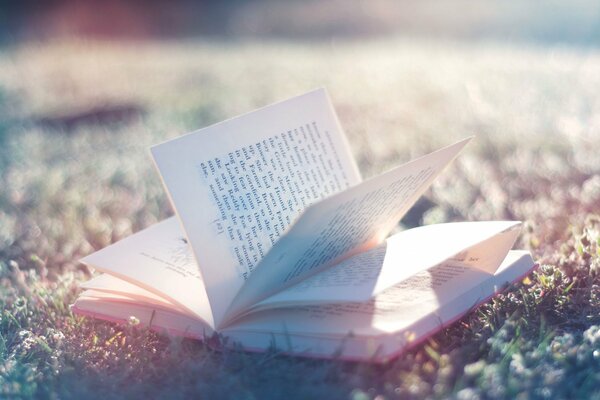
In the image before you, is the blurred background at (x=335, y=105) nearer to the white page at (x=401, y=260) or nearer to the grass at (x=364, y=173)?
the grass at (x=364, y=173)

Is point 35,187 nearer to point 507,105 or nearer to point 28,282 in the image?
point 28,282

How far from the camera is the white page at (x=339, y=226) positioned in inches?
71.9

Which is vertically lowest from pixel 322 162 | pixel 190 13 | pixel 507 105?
pixel 507 105

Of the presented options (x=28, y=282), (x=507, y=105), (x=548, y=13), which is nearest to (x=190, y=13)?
(x=548, y=13)

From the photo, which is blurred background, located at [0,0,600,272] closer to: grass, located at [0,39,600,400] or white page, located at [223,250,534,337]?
grass, located at [0,39,600,400]

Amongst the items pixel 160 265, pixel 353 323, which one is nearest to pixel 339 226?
pixel 353 323

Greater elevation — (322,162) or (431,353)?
(322,162)

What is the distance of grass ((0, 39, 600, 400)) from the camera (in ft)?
→ 6.01

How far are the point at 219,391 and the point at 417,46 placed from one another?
33.2 feet

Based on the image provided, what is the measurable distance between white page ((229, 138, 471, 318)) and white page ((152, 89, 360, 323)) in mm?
86

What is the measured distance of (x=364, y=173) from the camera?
408cm

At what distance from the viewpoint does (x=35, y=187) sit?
4230 millimetres

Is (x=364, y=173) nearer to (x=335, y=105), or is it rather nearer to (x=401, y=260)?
(x=401, y=260)

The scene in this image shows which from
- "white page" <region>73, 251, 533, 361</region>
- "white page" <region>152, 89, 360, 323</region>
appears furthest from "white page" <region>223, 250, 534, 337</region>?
"white page" <region>152, 89, 360, 323</region>
